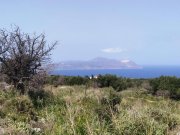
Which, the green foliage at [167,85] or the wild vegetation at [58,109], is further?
the green foliage at [167,85]

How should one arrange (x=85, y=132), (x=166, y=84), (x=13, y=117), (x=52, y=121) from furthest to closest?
(x=166, y=84) < (x=13, y=117) < (x=52, y=121) < (x=85, y=132)

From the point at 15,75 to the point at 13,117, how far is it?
44.6ft

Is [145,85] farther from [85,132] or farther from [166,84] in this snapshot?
[85,132]

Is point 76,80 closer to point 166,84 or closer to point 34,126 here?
point 166,84

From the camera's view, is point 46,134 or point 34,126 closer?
point 46,134

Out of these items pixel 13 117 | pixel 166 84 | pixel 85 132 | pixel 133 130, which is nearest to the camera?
pixel 85 132

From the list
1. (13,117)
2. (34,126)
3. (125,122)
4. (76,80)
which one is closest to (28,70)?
(13,117)

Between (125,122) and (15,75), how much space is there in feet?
56.8

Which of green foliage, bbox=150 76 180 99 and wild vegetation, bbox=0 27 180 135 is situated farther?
green foliage, bbox=150 76 180 99

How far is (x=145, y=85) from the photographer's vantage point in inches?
2208

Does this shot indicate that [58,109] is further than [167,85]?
No

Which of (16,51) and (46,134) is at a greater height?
(16,51)

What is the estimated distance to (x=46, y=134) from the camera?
29.9 feet

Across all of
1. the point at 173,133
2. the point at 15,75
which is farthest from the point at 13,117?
the point at 15,75
